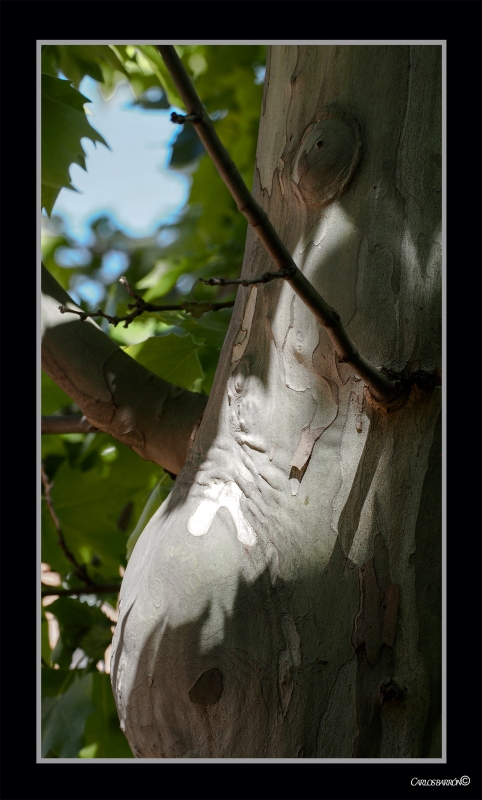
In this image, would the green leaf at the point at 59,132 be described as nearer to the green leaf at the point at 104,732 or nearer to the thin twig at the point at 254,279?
the thin twig at the point at 254,279

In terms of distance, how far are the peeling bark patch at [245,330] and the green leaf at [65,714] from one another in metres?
0.72

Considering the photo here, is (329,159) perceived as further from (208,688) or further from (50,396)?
(50,396)

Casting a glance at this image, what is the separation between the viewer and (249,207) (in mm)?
481

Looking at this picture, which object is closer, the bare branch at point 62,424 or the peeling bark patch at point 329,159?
the peeling bark patch at point 329,159

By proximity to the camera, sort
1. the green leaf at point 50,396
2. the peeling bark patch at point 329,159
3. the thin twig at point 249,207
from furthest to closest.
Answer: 1. the green leaf at point 50,396
2. the peeling bark patch at point 329,159
3. the thin twig at point 249,207

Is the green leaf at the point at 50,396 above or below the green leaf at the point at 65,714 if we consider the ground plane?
above

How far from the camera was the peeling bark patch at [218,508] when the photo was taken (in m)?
0.69

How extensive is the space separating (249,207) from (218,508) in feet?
1.13

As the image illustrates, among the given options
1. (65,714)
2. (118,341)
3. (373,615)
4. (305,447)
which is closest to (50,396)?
(118,341)

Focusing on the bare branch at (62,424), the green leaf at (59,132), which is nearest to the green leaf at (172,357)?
the bare branch at (62,424)
